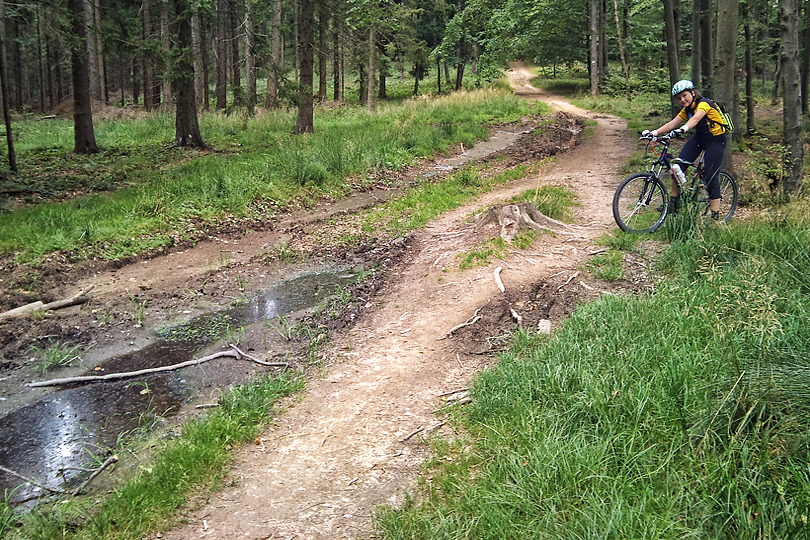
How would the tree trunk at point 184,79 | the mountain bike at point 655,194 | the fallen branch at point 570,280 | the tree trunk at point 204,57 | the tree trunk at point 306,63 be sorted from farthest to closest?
the tree trunk at point 204,57, the tree trunk at point 306,63, the tree trunk at point 184,79, the mountain bike at point 655,194, the fallen branch at point 570,280

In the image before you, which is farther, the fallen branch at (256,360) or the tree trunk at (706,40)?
the tree trunk at (706,40)

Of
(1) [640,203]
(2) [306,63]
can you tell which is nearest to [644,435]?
(1) [640,203]

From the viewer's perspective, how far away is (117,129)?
808 inches

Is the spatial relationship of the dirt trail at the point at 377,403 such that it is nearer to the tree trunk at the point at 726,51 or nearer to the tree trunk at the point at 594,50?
the tree trunk at the point at 726,51

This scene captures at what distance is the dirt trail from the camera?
11.8 feet

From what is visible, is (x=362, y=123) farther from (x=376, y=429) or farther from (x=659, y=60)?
(x=659, y=60)

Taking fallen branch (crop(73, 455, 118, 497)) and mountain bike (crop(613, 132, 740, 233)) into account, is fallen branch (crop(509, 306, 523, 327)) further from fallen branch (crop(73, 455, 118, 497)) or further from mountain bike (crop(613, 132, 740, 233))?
fallen branch (crop(73, 455, 118, 497))

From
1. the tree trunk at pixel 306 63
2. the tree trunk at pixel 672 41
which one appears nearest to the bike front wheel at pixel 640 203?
the tree trunk at pixel 672 41

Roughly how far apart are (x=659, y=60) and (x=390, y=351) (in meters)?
38.1

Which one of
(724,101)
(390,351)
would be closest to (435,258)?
(390,351)

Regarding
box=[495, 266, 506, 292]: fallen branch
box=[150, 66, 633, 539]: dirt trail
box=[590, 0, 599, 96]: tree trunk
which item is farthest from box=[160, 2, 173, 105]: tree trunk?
box=[590, 0, 599, 96]: tree trunk

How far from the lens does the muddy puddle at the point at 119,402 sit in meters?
4.32

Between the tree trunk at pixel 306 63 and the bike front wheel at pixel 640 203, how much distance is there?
9.97 metres

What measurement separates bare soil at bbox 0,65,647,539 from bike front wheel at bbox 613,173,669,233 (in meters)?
0.44
